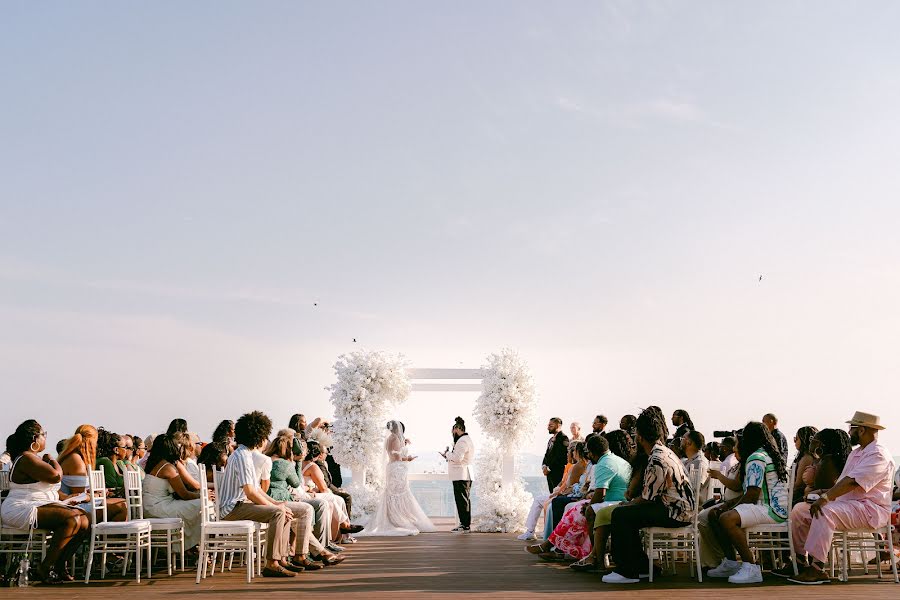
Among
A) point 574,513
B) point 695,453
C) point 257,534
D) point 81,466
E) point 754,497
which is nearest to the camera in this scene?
point 754,497

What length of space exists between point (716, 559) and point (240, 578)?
3.94 m

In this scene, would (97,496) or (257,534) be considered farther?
(257,534)

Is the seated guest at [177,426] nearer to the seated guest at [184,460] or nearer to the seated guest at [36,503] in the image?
the seated guest at [184,460]

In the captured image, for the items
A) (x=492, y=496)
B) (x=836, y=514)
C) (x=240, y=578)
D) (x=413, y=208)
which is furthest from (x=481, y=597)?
(x=413, y=208)

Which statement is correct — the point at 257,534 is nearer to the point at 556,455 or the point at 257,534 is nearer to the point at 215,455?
the point at 215,455

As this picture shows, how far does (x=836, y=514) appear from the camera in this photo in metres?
7.03

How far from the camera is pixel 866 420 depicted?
23.0 feet

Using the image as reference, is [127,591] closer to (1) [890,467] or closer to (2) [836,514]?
(2) [836,514]

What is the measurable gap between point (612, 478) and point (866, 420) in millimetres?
2170

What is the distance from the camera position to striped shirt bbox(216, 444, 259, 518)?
7531 mm

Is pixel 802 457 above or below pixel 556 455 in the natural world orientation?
below

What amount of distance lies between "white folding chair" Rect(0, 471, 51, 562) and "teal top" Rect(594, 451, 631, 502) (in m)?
4.61

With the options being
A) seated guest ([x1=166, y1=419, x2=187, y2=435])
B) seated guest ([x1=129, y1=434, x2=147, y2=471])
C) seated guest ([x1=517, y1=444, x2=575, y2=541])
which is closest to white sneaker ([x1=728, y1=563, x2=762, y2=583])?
seated guest ([x1=517, y1=444, x2=575, y2=541])

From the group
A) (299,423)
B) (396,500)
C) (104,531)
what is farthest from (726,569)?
(396,500)
